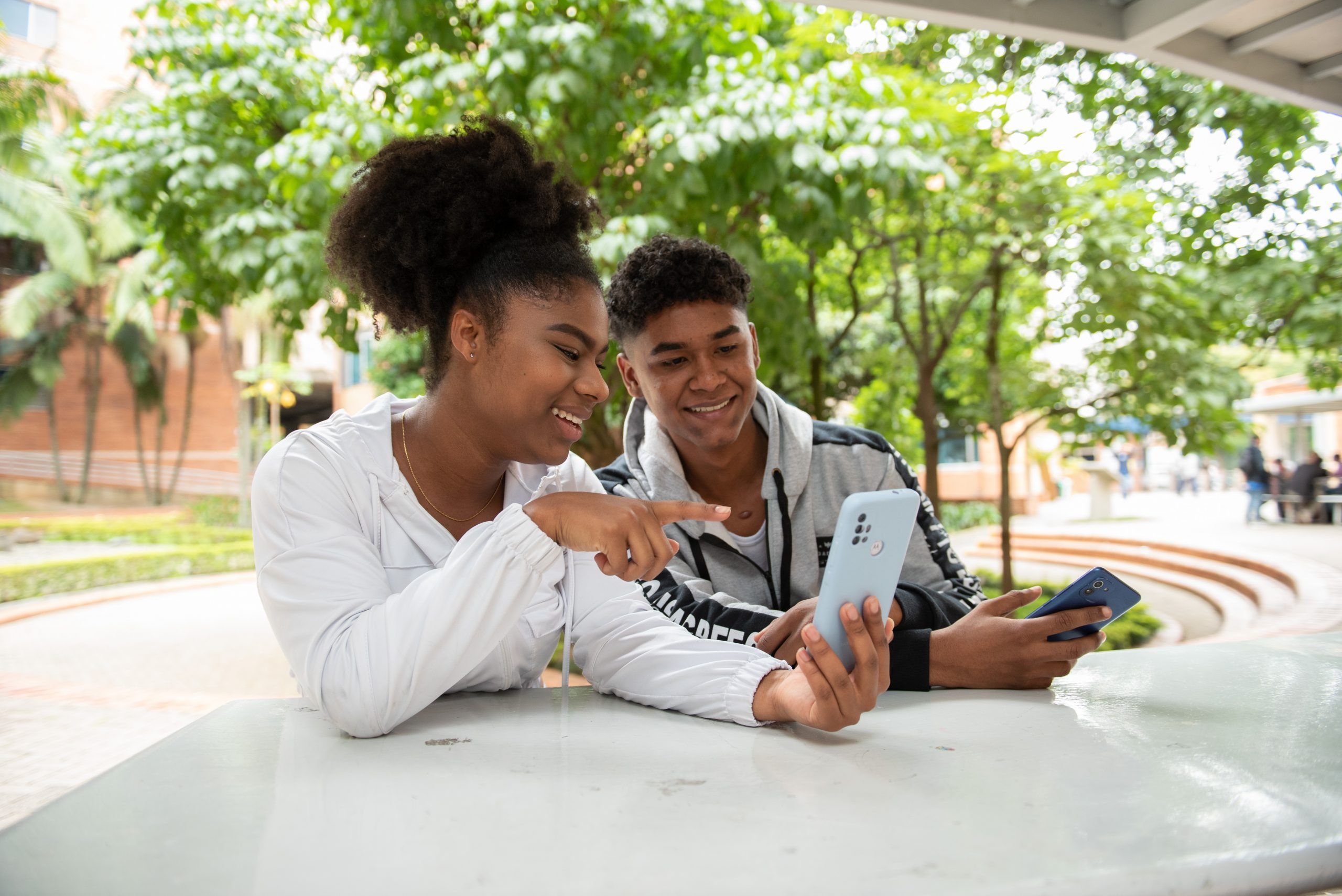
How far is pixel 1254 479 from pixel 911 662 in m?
15.4

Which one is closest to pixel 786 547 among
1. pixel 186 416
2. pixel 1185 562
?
pixel 1185 562

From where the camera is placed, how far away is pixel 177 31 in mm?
5445

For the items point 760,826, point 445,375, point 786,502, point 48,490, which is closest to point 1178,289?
point 786,502

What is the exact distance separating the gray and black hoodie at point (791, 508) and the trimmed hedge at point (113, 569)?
447 inches

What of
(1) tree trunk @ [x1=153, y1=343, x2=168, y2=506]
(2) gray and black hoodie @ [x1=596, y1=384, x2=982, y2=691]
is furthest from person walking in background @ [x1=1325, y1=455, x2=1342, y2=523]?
(1) tree trunk @ [x1=153, y1=343, x2=168, y2=506]

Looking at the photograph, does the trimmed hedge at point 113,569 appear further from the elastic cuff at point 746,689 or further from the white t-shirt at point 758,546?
the elastic cuff at point 746,689

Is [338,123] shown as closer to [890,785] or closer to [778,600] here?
[778,600]

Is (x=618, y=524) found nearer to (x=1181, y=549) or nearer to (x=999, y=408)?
(x=999, y=408)

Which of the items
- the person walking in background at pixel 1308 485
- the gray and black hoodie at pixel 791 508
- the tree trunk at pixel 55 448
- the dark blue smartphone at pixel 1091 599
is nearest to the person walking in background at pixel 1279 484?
the person walking in background at pixel 1308 485

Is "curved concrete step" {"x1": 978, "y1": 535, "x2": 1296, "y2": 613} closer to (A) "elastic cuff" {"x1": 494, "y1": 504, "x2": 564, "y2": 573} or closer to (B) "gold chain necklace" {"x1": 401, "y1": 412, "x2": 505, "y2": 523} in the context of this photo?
(B) "gold chain necklace" {"x1": 401, "y1": 412, "x2": 505, "y2": 523}

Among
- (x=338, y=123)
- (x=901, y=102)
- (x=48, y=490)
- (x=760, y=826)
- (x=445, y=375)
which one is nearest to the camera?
(x=760, y=826)

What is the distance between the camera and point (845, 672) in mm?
1305

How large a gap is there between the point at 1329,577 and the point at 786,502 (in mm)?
8399

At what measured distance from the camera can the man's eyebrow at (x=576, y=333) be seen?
1681mm
